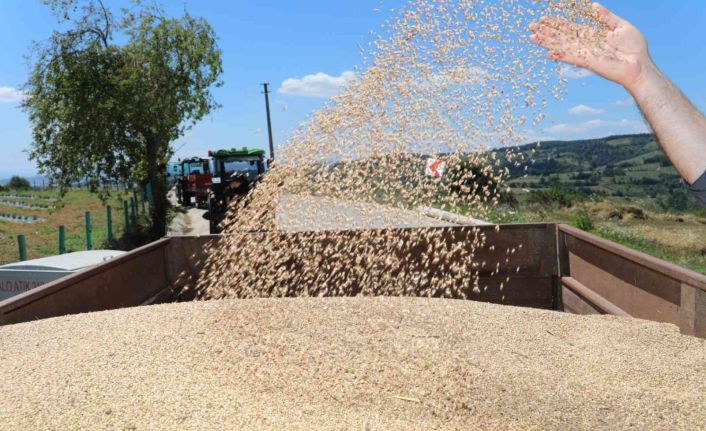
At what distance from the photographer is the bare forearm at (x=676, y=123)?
4.83 feet

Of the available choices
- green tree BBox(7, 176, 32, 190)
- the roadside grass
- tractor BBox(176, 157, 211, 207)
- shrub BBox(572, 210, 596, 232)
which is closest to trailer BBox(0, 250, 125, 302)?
the roadside grass

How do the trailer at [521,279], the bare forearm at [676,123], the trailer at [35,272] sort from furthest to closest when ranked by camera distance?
the trailer at [35,272] → the trailer at [521,279] → the bare forearm at [676,123]

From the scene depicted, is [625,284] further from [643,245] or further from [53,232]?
[53,232]

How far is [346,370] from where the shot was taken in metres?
2.88

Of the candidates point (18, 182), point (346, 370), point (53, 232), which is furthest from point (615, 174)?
point (18, 182)

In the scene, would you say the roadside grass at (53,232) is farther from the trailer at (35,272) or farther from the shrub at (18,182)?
the shrub at (18,182)

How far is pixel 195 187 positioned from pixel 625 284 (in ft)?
65.0

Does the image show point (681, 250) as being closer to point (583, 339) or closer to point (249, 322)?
point (583, 339)

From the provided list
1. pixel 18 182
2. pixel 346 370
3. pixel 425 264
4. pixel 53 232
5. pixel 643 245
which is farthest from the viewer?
pixel 18 182

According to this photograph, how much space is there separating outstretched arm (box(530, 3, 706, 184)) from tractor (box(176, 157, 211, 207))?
19.3 metres

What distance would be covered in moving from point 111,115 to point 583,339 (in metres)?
12.1

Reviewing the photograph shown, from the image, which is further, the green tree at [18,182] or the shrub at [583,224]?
the green tree at [18,182]

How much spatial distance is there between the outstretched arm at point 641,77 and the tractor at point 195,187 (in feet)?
63.4

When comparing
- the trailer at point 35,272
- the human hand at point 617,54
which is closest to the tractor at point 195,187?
the trailer at point 35,272
